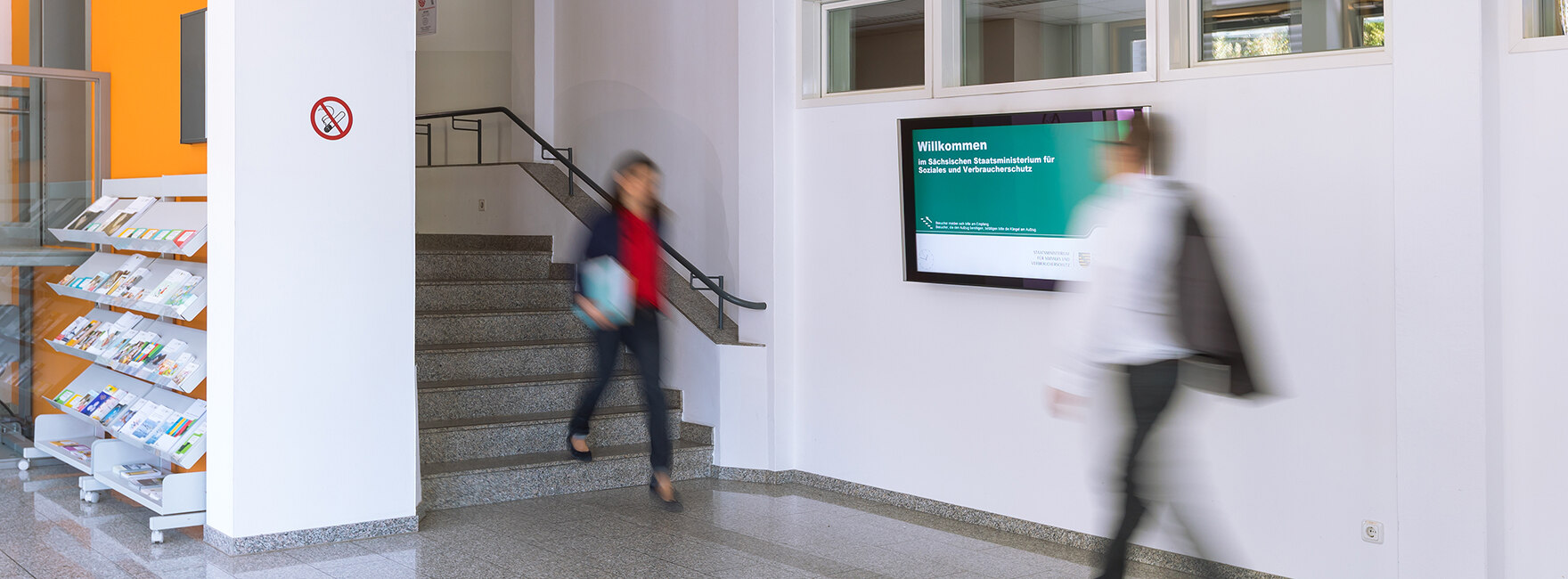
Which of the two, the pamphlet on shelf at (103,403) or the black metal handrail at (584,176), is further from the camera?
the black metal handrail at (584,176)

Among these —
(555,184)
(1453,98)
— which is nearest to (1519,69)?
(1453,98)

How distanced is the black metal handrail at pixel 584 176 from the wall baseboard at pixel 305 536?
1.64 metres

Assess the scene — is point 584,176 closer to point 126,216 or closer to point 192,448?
point 126,216

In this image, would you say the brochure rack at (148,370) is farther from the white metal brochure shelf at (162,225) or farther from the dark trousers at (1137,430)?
the dark trousers at (1137,430)

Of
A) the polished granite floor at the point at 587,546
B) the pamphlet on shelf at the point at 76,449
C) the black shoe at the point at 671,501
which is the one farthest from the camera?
the pamphlet on shelf at the point at 76,449

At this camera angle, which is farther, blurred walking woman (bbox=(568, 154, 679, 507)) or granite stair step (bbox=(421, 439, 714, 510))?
granite stair step (bbox=(421, 439, 714, 510))

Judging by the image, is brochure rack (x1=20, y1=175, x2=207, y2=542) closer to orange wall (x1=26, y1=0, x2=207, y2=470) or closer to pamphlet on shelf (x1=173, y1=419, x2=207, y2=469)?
pamphlet on shelf (x1=173, y1=419, x2=207, y2=469)

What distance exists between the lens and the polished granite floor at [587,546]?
185 inches

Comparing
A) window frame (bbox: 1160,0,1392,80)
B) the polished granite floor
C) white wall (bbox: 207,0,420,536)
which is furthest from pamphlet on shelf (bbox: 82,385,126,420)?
window frame (bbox: 1160,0,1392,80)

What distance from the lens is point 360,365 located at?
514 centimetres

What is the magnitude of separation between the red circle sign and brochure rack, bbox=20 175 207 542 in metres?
0.66

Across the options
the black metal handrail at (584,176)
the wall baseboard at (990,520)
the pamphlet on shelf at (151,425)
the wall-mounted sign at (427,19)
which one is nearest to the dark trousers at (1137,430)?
the wall baseboard at (990,520)

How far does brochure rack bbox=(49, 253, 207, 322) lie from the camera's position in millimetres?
5055

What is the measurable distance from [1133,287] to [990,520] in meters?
2.25
